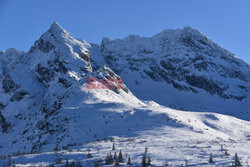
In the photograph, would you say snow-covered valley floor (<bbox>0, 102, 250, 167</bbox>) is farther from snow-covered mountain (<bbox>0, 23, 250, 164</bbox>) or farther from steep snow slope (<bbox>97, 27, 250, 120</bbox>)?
steep snow slope (<bbox>97, 27, 250, 120</bbox>)

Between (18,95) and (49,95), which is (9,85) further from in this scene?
(49,95)

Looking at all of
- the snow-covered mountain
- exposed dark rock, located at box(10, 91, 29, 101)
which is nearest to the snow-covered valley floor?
the snow-covered mountain

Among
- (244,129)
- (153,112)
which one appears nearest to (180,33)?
(244,129)

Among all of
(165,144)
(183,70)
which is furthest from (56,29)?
(165,144)

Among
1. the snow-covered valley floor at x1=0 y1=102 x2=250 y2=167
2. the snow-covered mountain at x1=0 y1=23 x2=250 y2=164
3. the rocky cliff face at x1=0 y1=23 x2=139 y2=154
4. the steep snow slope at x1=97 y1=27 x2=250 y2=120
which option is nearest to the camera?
the snow-covered valley floor at x1=0 y1=102 x2=250 y2=167

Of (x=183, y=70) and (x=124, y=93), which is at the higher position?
(x=183, y=70)
